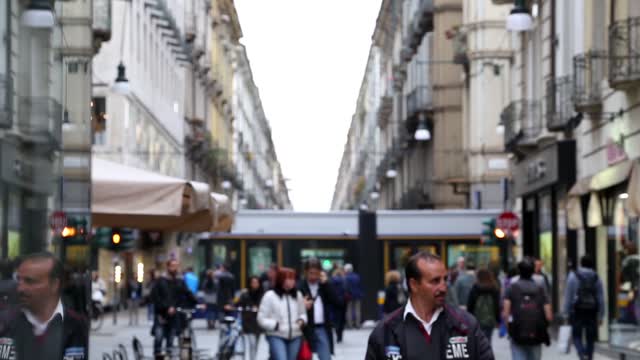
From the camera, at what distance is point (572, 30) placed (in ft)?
110

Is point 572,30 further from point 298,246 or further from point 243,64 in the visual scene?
point 243,64

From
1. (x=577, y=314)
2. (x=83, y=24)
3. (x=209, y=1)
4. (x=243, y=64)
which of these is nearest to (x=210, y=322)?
(x=577, y=314)

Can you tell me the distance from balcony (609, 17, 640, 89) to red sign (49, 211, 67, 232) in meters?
16.7

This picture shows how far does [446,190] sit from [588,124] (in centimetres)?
2839

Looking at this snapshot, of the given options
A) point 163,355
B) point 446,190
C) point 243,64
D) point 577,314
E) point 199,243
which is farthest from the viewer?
point 243,64

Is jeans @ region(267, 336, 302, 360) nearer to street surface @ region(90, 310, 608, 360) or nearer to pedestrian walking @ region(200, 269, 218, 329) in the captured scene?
street surface @ region(90, 310, 608, 360)

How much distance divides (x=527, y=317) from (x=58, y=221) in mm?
8452

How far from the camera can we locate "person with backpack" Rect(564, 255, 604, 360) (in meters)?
24.5

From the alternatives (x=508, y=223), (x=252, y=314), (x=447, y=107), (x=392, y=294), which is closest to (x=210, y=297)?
(x=508, y=223)

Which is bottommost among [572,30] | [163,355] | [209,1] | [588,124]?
[163,355]

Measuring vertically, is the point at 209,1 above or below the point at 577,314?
above

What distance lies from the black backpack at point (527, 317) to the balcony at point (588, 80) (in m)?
13.0

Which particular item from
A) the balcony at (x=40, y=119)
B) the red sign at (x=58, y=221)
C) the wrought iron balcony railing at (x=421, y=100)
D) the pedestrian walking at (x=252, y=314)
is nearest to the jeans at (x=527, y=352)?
the pedestrian walking at (x=252, y=314)

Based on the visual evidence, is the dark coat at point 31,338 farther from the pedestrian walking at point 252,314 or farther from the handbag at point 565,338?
the handbag at point 565,338
